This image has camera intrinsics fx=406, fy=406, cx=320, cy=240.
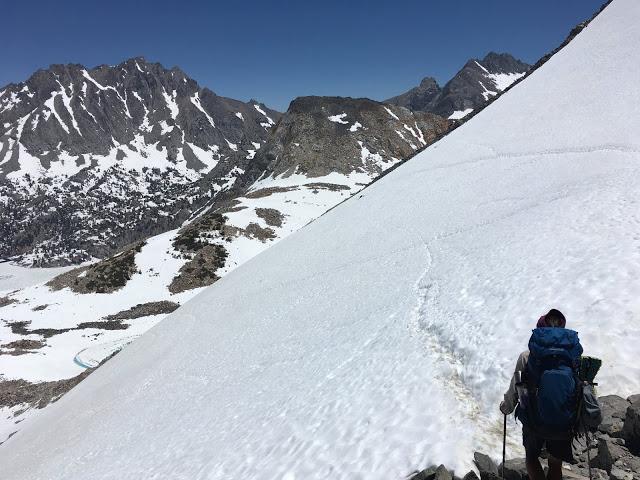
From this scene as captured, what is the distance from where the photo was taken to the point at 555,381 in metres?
5.45

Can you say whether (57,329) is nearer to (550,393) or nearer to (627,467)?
(550,393)

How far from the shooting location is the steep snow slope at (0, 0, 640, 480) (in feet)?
30.2

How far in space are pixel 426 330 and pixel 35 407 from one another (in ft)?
113

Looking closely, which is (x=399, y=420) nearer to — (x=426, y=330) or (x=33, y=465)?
(x=426, y=330)

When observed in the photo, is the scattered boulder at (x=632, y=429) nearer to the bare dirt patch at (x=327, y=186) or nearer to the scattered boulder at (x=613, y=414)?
the scattered boulder at (x=613, y=414)

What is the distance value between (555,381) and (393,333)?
8.21 metres

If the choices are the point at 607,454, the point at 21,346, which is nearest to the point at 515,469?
the point at 607,454

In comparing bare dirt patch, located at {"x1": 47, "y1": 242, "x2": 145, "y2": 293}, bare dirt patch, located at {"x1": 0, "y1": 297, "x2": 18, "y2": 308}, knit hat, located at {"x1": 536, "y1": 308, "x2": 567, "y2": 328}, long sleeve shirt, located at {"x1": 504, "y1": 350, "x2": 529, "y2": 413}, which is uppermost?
bare dirt patch, located at {"x1": 0, "y1": 297, "x2": 18, "y2": 308}

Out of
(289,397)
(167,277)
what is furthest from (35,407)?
(289,397)

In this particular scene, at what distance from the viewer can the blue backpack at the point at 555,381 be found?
214 inches

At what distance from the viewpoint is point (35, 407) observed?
32594mm

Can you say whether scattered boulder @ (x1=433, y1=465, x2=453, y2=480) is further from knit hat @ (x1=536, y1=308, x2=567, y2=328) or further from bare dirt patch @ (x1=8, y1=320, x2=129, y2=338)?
bare dirt patch @ (x1=8, y1=320, x2=129, y2=338)

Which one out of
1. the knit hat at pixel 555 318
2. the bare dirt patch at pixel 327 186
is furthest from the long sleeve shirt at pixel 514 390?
the bare dirt patch at pixel 327 186

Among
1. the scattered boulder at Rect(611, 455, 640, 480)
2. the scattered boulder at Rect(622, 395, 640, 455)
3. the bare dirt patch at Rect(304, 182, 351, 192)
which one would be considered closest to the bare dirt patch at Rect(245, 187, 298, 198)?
the bare dirt patch at Rect(304, 182, 351, 192)
